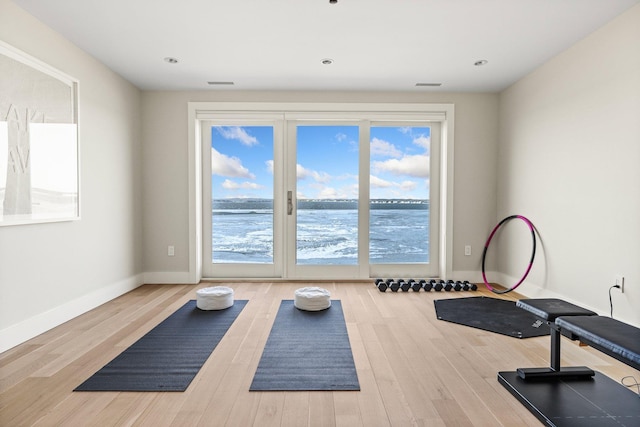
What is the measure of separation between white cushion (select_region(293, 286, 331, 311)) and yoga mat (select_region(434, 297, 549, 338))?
1027mm

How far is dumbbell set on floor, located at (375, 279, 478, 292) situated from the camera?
4.37 meters

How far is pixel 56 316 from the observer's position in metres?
3.13

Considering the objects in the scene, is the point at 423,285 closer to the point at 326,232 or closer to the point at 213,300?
the point at 326,232

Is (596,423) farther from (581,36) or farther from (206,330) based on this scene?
(581,36)

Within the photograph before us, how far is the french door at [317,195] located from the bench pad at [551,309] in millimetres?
2620

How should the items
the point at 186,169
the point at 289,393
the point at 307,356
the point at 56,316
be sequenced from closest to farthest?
1. the point at 289,393
2. the point at 307,356
3. the point at 56,316
4. the point at 186,169

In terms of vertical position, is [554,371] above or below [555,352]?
below

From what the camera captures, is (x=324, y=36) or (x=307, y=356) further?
(x=324, y=36)

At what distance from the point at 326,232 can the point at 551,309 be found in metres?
2.98

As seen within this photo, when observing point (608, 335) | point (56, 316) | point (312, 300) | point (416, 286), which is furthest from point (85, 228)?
point (608, 335)

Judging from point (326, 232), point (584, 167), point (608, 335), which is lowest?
point (608, 335)

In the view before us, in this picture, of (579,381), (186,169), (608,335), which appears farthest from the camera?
(186,169)

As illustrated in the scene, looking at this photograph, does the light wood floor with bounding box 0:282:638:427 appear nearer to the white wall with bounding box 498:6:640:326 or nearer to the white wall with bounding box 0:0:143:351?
the white wall with bounding box 0:0:143:351

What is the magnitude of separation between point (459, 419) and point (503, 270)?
3.40 meters
